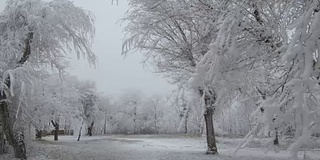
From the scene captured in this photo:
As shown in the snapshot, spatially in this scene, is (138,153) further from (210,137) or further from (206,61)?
(206,61)

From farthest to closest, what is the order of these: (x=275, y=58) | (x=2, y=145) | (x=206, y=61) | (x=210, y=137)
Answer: (x=210, y=137)
(x=2, y=145)
(x=275, y=58)
(x=206, y=61)

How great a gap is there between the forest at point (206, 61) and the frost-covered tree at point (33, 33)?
0.12ft

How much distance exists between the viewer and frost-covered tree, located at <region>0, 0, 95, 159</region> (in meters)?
10.8

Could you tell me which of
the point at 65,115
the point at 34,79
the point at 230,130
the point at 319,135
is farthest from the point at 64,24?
the point at 230,130

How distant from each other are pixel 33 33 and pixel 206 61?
947cm

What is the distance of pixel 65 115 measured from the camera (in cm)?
2917

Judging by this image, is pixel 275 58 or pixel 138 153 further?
pixel 138 153

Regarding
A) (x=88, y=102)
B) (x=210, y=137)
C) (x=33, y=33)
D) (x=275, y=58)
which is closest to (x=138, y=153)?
(x=210, y=137)

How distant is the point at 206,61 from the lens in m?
3.36

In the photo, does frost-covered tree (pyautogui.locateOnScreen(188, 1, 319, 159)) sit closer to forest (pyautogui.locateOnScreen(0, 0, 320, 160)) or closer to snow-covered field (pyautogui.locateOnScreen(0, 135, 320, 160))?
forest (pyautogui.locateOnScreen(0, 0, 320, 160))

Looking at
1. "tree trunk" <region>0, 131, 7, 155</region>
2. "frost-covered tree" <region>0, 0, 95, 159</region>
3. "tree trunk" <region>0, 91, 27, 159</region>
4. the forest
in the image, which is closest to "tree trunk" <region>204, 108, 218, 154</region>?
the forest

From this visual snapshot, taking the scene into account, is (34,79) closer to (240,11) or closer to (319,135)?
(240,11)

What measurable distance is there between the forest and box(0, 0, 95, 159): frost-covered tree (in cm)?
4

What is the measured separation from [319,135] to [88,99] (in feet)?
135
